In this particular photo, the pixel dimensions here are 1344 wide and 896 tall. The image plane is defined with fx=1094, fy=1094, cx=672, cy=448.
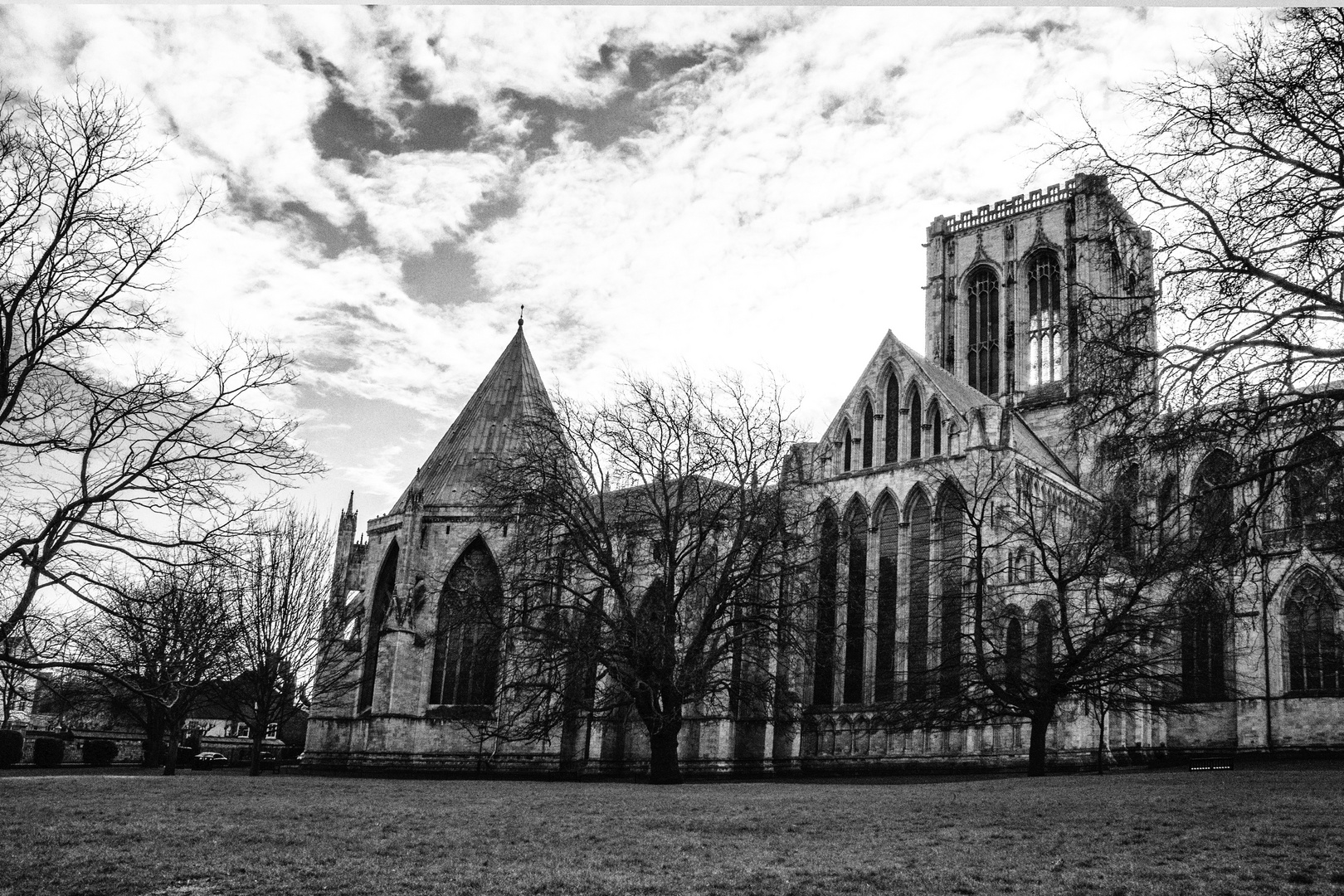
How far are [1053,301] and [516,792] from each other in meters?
36.1

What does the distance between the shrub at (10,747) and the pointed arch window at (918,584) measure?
30.2m

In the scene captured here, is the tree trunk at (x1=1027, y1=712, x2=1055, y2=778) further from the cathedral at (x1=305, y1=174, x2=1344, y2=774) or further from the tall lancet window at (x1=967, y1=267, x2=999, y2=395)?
the tall lancet window at (x1=967, y1=267, x2=999, y2=395)

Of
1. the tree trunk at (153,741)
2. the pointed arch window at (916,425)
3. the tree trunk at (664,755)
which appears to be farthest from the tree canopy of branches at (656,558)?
the tree trunk at (153,741)

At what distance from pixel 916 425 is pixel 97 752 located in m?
33.2

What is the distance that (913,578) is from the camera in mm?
35781

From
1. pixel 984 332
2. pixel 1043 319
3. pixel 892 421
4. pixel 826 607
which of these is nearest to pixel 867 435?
pixel 892 421

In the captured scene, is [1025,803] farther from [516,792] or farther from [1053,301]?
[1053,301]

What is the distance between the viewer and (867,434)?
3938 cm

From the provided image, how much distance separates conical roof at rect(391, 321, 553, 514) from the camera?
4212 cm

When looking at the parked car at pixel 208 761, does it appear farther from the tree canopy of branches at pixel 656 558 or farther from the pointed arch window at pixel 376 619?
the tree canopy of branches at pixel 656 558

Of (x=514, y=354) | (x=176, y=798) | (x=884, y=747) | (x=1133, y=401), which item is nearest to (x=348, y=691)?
(x=514, y=354)

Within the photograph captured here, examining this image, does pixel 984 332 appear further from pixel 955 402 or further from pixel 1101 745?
pixel 1101 745

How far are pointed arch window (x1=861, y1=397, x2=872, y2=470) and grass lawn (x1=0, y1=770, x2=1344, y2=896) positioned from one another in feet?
70.7

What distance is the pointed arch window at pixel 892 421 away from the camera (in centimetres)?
3847
